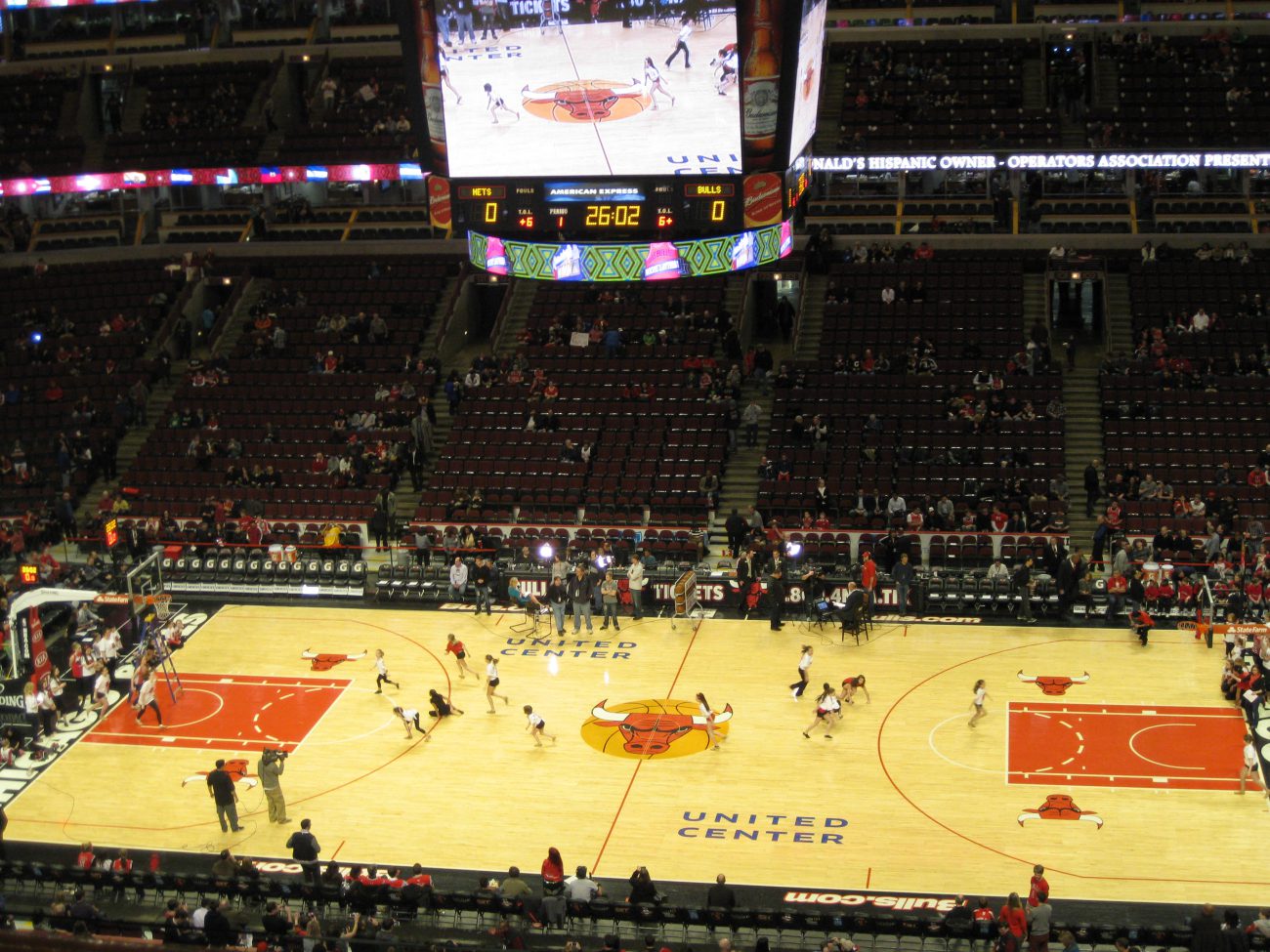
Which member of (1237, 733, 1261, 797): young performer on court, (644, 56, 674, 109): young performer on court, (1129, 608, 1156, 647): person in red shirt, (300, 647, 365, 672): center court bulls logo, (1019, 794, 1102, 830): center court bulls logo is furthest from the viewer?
(300, 647, 365, 672): center court bulls logo

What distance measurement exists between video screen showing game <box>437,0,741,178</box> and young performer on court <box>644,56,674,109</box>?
0.02 metres

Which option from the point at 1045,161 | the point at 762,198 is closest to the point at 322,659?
the point at 762,198

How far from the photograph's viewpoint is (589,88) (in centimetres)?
2930

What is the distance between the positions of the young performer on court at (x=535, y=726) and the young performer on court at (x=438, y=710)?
1.67 metres

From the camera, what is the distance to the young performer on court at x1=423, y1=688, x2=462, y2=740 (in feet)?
100

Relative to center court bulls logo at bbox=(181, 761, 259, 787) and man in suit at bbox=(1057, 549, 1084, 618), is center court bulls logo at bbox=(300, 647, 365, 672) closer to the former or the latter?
center court bulls logo at bbox=(181, 761, 259, 787)

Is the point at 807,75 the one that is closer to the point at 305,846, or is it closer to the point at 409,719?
the point at 409,719

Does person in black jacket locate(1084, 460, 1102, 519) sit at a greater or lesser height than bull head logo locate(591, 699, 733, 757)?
greater

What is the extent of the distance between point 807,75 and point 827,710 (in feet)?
38.2

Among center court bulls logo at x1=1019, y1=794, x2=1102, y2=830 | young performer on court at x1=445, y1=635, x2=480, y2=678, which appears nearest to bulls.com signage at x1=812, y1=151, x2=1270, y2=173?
young performer on court at x1=445, y1=635, x2=480, y2=678

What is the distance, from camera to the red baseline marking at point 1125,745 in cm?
2739

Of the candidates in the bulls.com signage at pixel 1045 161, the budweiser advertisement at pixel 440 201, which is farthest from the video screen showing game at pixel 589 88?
the bulls.com signage at pixel 1045 161

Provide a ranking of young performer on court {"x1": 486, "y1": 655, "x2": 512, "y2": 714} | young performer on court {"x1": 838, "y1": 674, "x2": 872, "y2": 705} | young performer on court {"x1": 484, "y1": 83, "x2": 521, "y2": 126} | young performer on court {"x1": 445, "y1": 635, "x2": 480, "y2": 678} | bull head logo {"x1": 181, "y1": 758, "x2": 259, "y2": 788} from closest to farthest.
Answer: bull head logo {"x1": 181, "y1": 758, "x2": 259, "y2": 788} < young performer on court {"x1": 484, "y1": 83, "x2": 521, "y2": 126} < young performer on court {"x1": 838, "y1": 674, "x2": 872, "y2": 705} < young performer on court {"x1": 486, "y1": 655, "x2": 512, "y2": 714} < young performer on court {"x1": 445, "y1": 635, "x2": 480, "y2": 678}

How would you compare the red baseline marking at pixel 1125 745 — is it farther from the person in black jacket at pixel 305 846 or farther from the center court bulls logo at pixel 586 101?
the center court bulls logo at pixel 586 101
